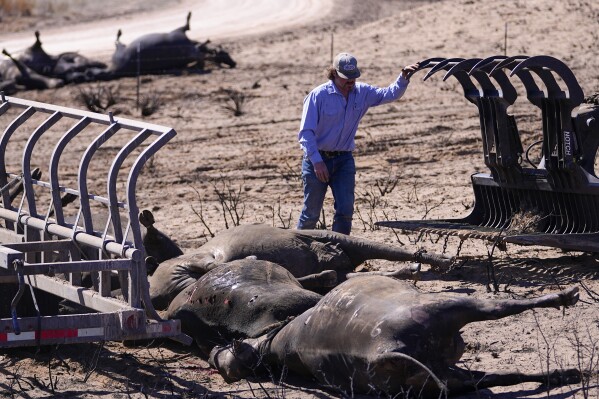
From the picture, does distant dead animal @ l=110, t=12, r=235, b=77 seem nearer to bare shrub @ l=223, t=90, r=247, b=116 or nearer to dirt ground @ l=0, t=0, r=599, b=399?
dirt ground @ l=0, t=0, r=599, b=399

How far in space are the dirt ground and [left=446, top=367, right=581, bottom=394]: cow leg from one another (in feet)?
0.21

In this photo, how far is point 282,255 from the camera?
8562 mm

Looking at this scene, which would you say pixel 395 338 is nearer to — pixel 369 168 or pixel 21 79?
pixel 369 168

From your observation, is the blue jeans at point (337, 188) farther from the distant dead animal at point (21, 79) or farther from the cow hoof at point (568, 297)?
the distant dead animal at point (21, 79)

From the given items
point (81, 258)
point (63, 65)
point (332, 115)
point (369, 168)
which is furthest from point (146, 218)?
point (63, 65)

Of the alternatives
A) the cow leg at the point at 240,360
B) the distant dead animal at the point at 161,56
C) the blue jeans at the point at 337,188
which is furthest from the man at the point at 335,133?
the distant dead animal at the point at 161,56

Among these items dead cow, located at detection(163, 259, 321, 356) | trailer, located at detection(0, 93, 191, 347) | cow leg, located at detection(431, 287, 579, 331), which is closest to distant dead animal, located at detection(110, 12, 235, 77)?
trailer, located at detection(0, 93, 191, 347)

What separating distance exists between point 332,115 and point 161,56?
38.0ft

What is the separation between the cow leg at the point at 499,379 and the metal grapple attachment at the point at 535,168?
2.35m

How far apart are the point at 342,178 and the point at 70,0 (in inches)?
982

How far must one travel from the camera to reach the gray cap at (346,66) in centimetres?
891

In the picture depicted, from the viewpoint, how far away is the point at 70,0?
32.8 m

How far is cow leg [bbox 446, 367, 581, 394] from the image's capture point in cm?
592

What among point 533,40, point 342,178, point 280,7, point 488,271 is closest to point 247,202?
point 342,178
